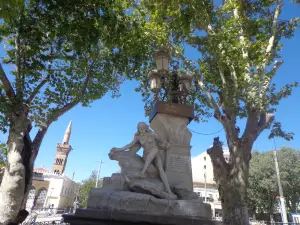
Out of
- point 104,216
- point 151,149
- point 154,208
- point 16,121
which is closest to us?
point 104,216

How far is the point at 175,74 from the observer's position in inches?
240

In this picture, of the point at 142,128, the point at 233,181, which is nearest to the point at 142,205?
the point at 142,128

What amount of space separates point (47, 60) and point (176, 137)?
5453 millimetres

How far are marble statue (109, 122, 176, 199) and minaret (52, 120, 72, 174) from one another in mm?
60190

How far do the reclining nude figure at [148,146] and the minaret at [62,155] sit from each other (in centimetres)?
6021

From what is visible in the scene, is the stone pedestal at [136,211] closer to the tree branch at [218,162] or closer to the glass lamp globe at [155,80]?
the glass lamp globe at [155,80]

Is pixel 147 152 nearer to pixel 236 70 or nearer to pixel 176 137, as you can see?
pixel 176 137

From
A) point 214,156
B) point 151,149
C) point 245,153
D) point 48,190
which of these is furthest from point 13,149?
point 48,190

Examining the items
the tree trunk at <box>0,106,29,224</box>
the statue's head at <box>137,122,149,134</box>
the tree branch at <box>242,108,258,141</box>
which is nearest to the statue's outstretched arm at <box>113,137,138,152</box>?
the statue's head at <box>137,122,149,134</box>

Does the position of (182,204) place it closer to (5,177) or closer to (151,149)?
(151,149)

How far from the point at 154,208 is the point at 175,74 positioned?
376 cm

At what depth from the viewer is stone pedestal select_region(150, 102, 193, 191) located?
4525mm

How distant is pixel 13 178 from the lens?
633 cm

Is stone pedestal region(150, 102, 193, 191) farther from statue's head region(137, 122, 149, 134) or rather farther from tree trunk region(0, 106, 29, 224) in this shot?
tree trunk region(0, 106, 29, 224)
